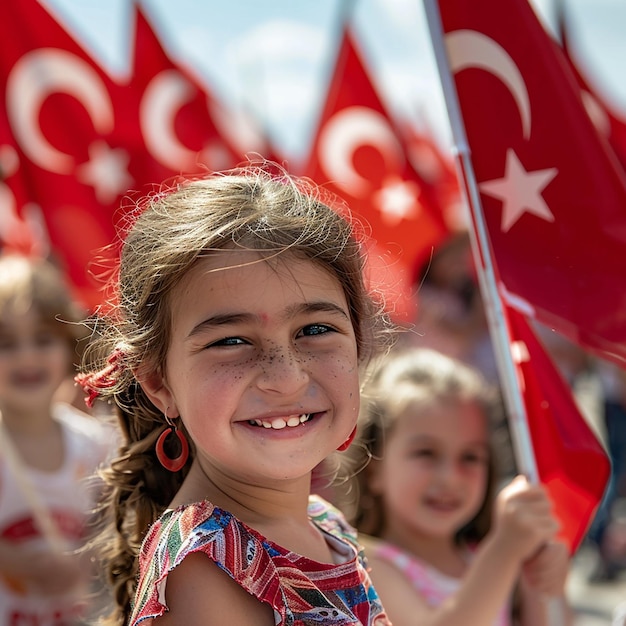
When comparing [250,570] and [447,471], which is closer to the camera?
[250,570]

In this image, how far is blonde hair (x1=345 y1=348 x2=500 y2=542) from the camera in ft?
11.0

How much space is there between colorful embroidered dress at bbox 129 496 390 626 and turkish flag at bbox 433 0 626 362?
1.07 metres

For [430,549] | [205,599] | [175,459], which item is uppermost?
[175,459]

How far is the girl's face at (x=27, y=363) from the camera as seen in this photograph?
150 inches

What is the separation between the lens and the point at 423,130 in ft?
44.1

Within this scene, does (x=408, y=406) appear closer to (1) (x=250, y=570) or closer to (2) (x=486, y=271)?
(2) (x=486, y=271)

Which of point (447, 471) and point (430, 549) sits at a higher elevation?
point (447, 471)

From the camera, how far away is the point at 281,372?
4.83 ft

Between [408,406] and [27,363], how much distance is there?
57.0 inches

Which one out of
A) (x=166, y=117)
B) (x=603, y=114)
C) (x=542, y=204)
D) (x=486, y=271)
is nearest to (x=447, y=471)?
(x=486, y=271)

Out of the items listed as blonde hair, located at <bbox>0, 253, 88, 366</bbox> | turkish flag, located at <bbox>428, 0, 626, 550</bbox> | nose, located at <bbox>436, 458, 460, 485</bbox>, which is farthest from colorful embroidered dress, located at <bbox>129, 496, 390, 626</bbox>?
blonde hair, located at <bbox>0, 253, 88, 366</bbox>

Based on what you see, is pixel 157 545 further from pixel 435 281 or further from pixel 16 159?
pixel 435 281

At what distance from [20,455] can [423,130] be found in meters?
10.4

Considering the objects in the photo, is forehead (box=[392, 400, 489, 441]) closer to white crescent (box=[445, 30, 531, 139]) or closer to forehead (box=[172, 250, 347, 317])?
white crescent (box=[445, 30, 531, 139])
